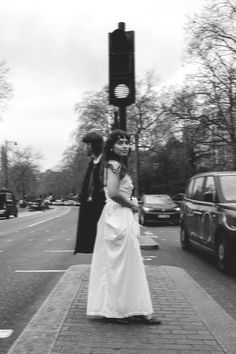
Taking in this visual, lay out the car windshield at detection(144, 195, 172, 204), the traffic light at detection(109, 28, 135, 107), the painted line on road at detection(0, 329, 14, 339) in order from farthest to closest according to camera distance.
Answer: the car windshield at detection(144, 195, 172, 204), the traffic light at detection(109, 28, 135, 107), the painted line on road at detection(0, 329, 14, 339)

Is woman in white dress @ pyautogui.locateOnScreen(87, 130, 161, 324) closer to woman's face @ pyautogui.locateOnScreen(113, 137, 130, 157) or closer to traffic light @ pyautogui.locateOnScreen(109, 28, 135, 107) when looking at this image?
woman's face @ pyautogui.locateOnScreen(113, 137, 130, 157)

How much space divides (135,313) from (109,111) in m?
59.7

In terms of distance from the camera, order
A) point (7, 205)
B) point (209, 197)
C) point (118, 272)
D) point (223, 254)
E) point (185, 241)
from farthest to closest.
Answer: point (7, 205) < point (185, 241) < point (209, 197) < point (223, 254) < point (118, 272)

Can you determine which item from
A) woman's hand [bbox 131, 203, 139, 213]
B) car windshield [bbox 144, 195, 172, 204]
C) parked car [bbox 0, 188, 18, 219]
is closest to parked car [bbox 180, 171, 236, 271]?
woman's hand [bbox 131, 203, 139, 213]

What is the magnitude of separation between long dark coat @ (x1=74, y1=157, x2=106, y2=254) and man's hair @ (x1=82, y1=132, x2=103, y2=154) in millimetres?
131

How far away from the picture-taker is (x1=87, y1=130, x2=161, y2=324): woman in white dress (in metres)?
4.27

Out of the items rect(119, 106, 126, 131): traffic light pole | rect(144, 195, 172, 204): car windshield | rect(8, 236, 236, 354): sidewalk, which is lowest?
rect(8, 236, 236, 354): sidewalk

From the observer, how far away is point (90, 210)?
15.1ft

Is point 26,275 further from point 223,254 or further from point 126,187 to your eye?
point 126,187

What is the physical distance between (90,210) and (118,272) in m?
A: 0.68

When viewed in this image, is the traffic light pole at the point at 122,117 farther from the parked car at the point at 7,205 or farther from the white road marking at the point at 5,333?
the parked car at the point at 7,205

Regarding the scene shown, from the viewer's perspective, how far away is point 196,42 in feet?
106

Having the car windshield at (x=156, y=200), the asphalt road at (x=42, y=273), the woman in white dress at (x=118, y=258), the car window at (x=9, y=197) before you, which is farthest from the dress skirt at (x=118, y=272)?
the car window at (x=9, y=197)

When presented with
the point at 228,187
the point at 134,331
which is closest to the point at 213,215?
the point at 228,187
